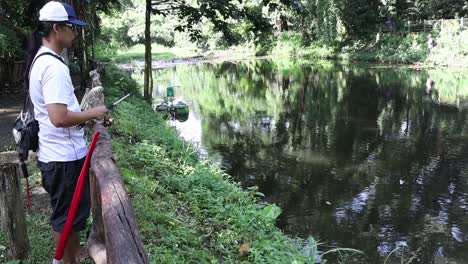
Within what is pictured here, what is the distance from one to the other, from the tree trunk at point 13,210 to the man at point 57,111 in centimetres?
50

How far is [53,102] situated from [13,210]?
123cm

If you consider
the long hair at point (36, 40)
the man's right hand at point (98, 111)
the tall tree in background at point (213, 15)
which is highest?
the tall tree in background at point (213, 15)

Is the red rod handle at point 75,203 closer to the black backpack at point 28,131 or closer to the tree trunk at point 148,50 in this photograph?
the black backpack at point 28,131

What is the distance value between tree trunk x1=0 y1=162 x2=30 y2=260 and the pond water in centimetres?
451

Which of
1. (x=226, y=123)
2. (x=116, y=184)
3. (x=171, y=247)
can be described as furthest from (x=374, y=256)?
(x=226, y=123)

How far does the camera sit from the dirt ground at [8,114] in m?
8.12

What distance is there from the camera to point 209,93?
2250 centimetres

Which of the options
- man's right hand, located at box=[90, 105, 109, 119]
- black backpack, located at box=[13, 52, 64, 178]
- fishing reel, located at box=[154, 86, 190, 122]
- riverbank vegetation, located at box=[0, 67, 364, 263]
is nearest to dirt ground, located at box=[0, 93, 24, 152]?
riverbank vegetation, located at box=[0, 67, 364, 263]

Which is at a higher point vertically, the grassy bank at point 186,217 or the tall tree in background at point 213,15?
the tall tree in background at point 213,15

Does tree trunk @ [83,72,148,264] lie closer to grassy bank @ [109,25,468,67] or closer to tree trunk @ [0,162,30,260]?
tree trunk @ [0,162,30,260]

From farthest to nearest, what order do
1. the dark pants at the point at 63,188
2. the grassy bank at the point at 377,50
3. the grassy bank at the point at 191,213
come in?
the grassy bank at the point at 377,50
the grassy bank at the point at 191,213
the dark pants at the point at 63,188

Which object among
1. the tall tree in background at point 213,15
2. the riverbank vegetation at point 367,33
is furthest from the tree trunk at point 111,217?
the riverbank vegetation at point 367,33

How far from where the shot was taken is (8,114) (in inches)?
413

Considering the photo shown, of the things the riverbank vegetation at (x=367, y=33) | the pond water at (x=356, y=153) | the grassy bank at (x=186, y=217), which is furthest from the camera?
the riverbank vegetation at (x=367, y=33)
